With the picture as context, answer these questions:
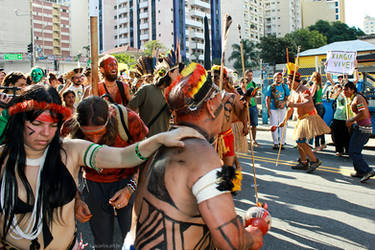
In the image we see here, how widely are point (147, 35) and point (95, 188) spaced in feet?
290

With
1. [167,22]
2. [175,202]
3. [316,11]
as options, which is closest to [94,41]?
[175,202]

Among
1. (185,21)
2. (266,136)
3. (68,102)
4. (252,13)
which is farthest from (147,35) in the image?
(68,102)

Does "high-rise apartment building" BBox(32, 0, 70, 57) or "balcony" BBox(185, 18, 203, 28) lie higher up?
"high-rise apartment building" BBox(32, 0, 70, 57)

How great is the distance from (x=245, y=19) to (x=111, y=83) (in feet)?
351

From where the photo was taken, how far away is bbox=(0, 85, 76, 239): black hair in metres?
1.83

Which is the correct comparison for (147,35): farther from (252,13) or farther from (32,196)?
(32,196)

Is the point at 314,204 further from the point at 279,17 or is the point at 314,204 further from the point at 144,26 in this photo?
the point at 279,17

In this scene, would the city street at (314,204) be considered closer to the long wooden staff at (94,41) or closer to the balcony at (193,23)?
the long wooden staff at (94,41)

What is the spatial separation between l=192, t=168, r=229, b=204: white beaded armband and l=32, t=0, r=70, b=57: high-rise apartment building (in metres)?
109

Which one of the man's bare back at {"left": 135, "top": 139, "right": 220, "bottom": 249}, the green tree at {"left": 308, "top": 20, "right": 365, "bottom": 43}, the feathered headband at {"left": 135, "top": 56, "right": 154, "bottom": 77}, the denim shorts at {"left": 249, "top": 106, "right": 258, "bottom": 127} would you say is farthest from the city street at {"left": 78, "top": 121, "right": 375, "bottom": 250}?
the green tree at {"left": 308, "top": 20, "right": 365, "bottom": 43}

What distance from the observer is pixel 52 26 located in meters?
106

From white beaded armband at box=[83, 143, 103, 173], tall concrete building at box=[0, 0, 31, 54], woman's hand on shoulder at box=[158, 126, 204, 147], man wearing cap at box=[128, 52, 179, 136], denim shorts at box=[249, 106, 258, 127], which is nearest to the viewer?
woman's hand on shoulder at box=[158, 126, 204, 147]

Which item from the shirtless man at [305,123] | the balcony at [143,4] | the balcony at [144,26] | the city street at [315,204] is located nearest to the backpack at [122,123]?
the city street at [315,204]

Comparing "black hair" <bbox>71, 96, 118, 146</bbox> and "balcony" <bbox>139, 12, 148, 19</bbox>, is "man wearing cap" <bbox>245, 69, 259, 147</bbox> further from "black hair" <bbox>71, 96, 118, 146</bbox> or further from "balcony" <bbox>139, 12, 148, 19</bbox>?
"balcony" <bbox>139, 12, 148, 19</bbox>
